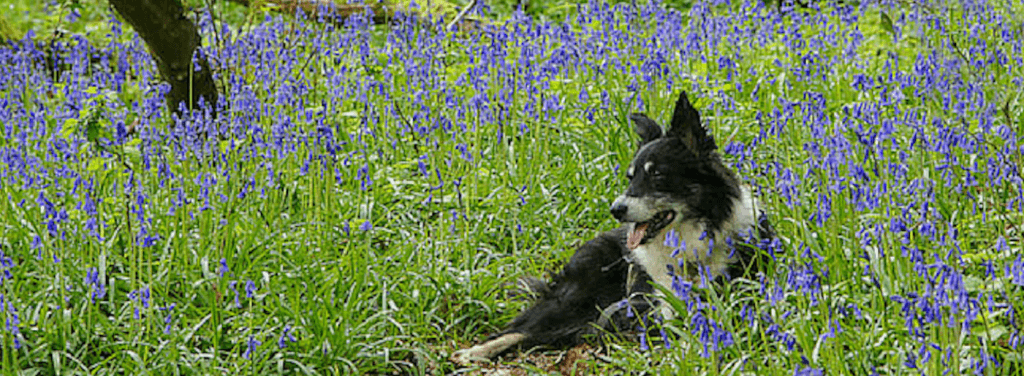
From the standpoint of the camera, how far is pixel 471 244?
5102 mm

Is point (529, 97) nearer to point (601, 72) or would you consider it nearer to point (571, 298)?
point (601, 72)

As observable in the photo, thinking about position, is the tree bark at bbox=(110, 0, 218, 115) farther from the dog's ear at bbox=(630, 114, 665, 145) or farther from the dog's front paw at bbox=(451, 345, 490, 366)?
the dog's ear at bbox=(630, 114, 665, 145)

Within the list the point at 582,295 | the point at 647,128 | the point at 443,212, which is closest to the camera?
the point at 647,128

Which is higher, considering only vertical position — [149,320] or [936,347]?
[936,347]

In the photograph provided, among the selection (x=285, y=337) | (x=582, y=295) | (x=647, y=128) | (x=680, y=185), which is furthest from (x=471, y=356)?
(x=647, y=128)

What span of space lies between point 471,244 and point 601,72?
2113mm

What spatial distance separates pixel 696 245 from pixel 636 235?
0.78 ft

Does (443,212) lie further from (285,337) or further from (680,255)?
(285,337)

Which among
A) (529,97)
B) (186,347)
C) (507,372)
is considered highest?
(529,97)

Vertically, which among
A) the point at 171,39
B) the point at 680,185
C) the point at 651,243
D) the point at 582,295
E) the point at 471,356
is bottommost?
the point at 471,356

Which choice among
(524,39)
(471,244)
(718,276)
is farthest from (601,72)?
(718,276)

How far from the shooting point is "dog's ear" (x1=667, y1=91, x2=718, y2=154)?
423 centimetres

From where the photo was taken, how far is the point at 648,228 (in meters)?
4.36

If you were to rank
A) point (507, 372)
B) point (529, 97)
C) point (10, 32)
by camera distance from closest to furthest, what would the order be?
1. point (507, 372)
2. point (529, 97)
3. point (10, 32)
